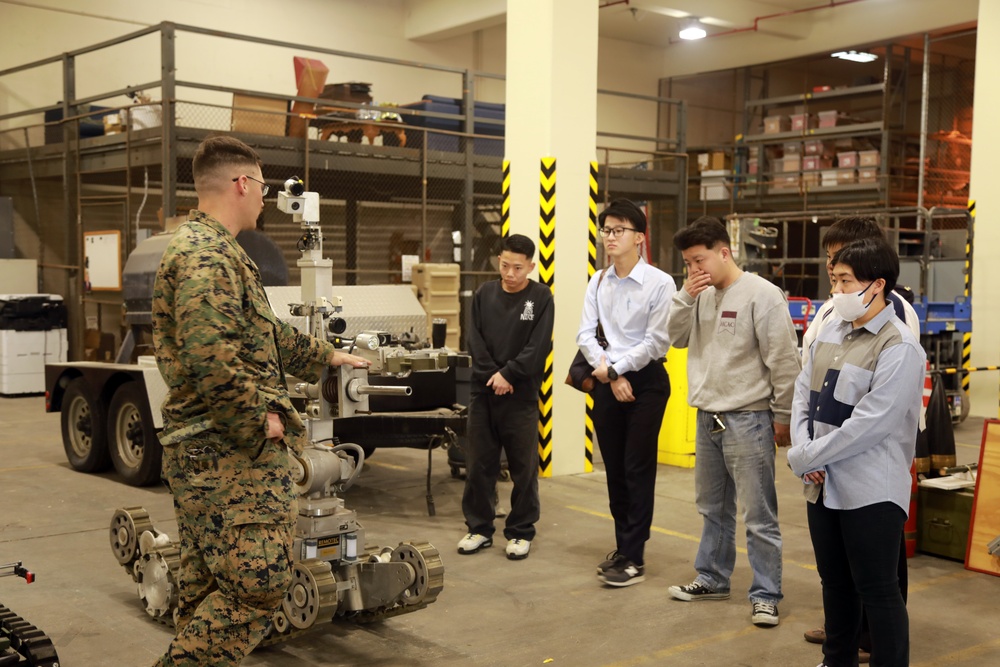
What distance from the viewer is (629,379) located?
528 centimetres

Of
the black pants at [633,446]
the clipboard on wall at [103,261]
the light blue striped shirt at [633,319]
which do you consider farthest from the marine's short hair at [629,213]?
the clipboard on wall at [103,261]

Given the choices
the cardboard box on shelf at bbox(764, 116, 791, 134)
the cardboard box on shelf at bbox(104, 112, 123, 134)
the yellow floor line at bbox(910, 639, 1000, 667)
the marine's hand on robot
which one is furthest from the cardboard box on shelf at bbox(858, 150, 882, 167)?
the marine's hand on robot

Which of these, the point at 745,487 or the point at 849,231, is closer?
the point at 849,231

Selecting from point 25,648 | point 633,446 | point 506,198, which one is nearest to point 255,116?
point 506,198

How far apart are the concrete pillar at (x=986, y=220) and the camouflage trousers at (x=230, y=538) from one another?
1106 cm

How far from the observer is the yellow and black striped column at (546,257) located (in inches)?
323

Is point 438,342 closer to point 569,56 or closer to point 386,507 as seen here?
point 386,507

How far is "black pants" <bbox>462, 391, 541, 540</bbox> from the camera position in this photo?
5836 millimetres

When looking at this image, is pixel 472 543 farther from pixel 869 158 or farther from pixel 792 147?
pixel 792 147

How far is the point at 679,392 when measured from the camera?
346 inches

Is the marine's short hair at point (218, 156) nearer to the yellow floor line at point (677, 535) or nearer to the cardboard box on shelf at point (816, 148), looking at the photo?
the yellow floor line at point (677, 535)

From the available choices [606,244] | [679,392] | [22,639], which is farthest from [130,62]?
[22,639]

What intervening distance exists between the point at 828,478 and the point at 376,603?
200 centimetres

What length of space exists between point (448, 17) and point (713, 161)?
611 centimetres
